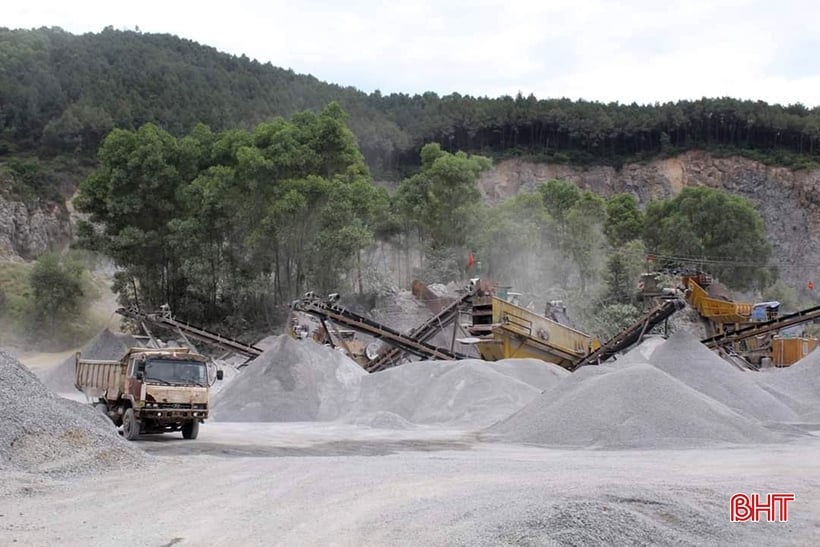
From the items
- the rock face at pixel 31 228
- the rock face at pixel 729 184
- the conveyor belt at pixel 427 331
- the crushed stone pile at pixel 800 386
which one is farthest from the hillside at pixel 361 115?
the crushed stone pile at pixel 800 386

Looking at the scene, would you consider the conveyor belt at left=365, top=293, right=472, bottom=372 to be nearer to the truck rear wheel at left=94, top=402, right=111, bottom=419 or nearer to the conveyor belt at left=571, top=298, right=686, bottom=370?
the conveyor belt at left=571, top=298, right=686, bottom=370

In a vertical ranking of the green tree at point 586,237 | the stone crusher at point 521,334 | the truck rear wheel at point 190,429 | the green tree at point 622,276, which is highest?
the green tree at point 586,237

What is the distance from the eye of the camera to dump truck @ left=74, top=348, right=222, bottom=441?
17.9 meters

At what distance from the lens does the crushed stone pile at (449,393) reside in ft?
78.3

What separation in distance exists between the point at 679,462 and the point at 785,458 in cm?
204

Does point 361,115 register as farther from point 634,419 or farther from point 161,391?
point 634,419

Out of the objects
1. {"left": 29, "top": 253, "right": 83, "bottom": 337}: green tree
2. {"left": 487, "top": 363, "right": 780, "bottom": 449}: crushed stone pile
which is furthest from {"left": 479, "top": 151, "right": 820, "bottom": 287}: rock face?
{"left": 487, "top": 363, "right": 780, "bottom": 449}: crushed stone pile

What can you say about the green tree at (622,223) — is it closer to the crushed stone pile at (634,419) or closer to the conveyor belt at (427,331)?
A: the conveyor belt at (427,331)

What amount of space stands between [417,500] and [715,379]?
14.8 m

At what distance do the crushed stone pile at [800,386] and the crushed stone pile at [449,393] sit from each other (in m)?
6.44

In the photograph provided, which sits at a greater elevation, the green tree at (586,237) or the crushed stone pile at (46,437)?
the green tree at (586,237)

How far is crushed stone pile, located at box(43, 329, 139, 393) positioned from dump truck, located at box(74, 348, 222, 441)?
14.9 m

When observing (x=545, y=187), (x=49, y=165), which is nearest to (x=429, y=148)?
(x=545, y=187)

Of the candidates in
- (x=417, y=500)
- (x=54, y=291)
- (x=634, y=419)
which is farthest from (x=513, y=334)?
(x=54, y=291)
